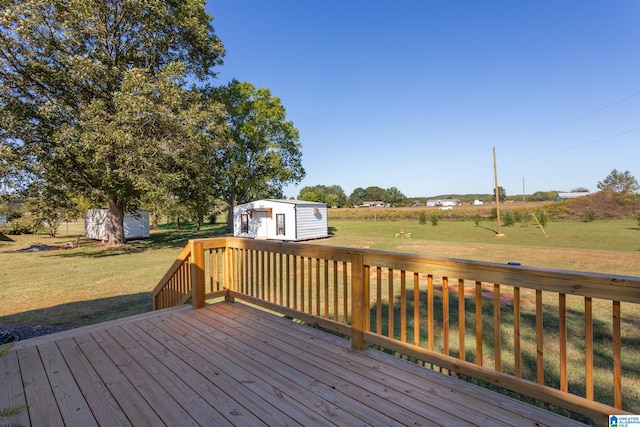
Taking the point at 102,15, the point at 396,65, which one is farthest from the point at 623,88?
the point at 102,15

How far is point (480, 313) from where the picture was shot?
68.8 inches

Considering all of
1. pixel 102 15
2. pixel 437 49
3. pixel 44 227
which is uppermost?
pixel 102 15

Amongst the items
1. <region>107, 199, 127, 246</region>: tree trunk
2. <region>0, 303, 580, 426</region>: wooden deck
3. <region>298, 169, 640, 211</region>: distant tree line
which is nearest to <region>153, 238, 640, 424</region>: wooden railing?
<region>0, 303, 580, 426</region>: wooden deck

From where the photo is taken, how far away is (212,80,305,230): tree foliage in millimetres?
18906

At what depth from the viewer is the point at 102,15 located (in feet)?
34.2

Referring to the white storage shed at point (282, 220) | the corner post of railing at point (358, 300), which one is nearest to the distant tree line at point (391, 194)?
the white storage shed at point (282, 220)

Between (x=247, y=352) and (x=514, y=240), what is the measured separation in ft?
55.0

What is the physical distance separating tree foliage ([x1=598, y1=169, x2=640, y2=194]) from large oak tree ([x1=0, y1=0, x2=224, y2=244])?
46.5m

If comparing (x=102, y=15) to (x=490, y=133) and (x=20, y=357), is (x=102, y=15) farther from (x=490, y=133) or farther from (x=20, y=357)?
(x=490, y=133)

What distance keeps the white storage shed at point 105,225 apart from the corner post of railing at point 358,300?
18.0 meters

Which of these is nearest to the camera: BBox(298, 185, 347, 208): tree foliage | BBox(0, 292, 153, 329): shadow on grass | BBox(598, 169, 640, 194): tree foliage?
BBox(0, 292, 153, 329): shadow on grass

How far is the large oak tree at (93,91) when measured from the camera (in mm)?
9297

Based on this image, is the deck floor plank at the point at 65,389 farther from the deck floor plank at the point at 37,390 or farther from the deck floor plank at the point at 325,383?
the deck floor plank at the point at 325,383

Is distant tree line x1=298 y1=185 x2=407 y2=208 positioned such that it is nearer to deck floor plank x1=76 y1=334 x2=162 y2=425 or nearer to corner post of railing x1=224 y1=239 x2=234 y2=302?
corner post of railing x1=224 y1=239 x2=234 y2=302
